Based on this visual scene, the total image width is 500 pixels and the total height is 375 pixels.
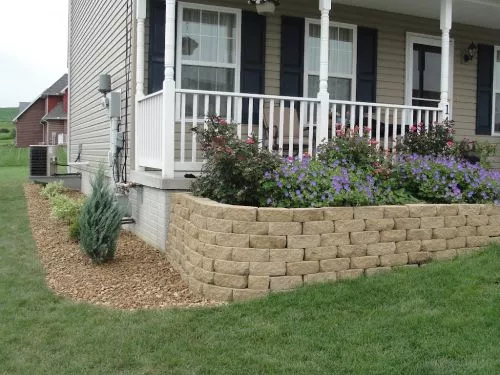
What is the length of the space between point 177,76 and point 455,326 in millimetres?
5034

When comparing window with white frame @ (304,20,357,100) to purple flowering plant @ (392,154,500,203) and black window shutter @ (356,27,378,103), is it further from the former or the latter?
purple flowering plant @ (392,154,500,203)

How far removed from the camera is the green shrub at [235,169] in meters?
4.95

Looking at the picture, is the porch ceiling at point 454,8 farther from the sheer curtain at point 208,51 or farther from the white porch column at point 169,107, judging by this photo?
the white porch column at point 169,107

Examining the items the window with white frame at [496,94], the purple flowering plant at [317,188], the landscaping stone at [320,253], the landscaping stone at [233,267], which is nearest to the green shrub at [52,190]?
the purple flowering plant at [317,188]

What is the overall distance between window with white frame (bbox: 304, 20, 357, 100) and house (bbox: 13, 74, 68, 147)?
98.0 ft

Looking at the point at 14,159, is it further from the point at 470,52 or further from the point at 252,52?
the point at 470,52

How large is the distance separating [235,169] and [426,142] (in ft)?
9.70

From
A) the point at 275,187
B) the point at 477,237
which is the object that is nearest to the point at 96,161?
the point at 275,187

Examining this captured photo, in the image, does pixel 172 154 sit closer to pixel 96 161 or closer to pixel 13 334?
pixel 13 334

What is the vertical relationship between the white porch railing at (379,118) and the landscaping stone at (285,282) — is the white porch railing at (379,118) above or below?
above

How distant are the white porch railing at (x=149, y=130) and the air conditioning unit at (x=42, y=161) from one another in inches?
300

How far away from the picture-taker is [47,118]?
129 feet

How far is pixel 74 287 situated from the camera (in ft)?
16.9

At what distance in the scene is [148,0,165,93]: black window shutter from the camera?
7301 millimetres
